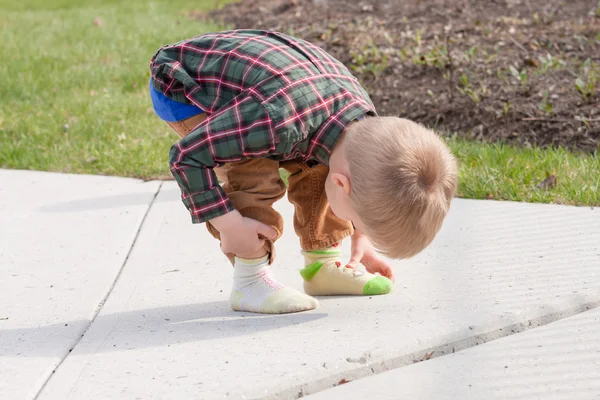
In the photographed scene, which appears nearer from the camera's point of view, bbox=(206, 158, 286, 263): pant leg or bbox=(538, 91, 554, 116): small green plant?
bbox=(206, 158, 286, 263): pant leg

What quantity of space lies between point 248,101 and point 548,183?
6.03 feet

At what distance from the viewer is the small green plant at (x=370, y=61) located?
5.63 m

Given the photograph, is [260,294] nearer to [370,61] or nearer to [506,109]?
[506,109]

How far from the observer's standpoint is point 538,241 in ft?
10.8

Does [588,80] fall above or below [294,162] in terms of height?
below

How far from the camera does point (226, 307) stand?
2.85 metres

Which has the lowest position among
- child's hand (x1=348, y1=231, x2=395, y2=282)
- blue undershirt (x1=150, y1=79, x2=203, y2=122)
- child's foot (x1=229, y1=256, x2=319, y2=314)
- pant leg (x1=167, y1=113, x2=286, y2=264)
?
child's hand (x1=348, y1=231, x2=395, y2=282)

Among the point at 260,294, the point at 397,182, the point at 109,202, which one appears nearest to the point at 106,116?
the point at 109,202

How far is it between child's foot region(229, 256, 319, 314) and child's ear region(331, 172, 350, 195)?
0.40 metres

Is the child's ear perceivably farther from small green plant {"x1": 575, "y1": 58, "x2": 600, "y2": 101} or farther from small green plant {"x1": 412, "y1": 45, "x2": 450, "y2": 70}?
small green plant {"x1": 412, "y1": 45, "x2": 450, "y2": 70}

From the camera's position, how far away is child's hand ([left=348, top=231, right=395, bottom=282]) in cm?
295

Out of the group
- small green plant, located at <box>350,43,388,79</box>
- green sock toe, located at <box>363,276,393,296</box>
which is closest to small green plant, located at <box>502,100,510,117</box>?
small green plant, located at <box>350,43,388,79</box>

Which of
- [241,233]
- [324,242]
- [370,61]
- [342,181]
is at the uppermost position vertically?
[342,181]

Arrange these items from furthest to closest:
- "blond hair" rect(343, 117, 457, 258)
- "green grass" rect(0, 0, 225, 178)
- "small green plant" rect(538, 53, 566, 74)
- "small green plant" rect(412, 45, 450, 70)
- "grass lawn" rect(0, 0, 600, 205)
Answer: "small green plant" rect(412, 45, 450, 70)
"small green plant" rect(538, 53, 566, 74)
"green grass" rect(0, 0, 225, 178)
"grass lawn" rect(0, 0, 600, 205)
"blond hair" rect(343, 117, 457, 258)
